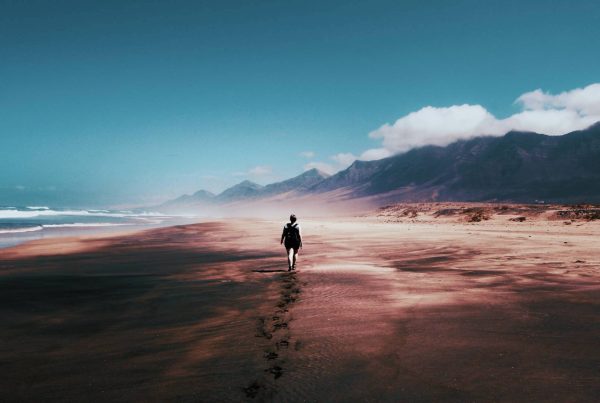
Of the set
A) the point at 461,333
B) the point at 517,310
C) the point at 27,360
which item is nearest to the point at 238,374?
the point at 27,360

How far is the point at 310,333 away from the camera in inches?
251

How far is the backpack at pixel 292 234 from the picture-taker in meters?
13.5

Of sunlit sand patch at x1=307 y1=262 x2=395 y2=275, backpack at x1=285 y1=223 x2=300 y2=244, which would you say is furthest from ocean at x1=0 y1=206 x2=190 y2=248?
sunlit sand patch at x1=307 y1=262 x2=395 y2=275

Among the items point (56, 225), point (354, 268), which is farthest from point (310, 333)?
point (56, 225)

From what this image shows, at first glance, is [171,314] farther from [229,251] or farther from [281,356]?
[229,251]

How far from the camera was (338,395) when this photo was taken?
4172mm

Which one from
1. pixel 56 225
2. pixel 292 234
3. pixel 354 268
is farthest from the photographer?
pixel 56 225

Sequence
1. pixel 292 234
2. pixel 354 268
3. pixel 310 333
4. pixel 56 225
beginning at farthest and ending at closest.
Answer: pixel 56 225 → pixel 292 234 → pixel 354 268 → pixel 310 333

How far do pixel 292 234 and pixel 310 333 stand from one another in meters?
7.34

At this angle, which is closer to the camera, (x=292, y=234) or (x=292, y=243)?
(x=292, y=243)

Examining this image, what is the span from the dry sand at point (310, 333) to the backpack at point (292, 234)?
1.17 meters

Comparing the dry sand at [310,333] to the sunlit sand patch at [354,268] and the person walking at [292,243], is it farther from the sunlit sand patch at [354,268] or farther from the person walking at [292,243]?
the person walking at [292,243]

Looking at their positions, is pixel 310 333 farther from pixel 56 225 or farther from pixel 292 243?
pixel 56 225

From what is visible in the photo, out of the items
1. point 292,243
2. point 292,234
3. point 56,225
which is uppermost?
point 56,225
